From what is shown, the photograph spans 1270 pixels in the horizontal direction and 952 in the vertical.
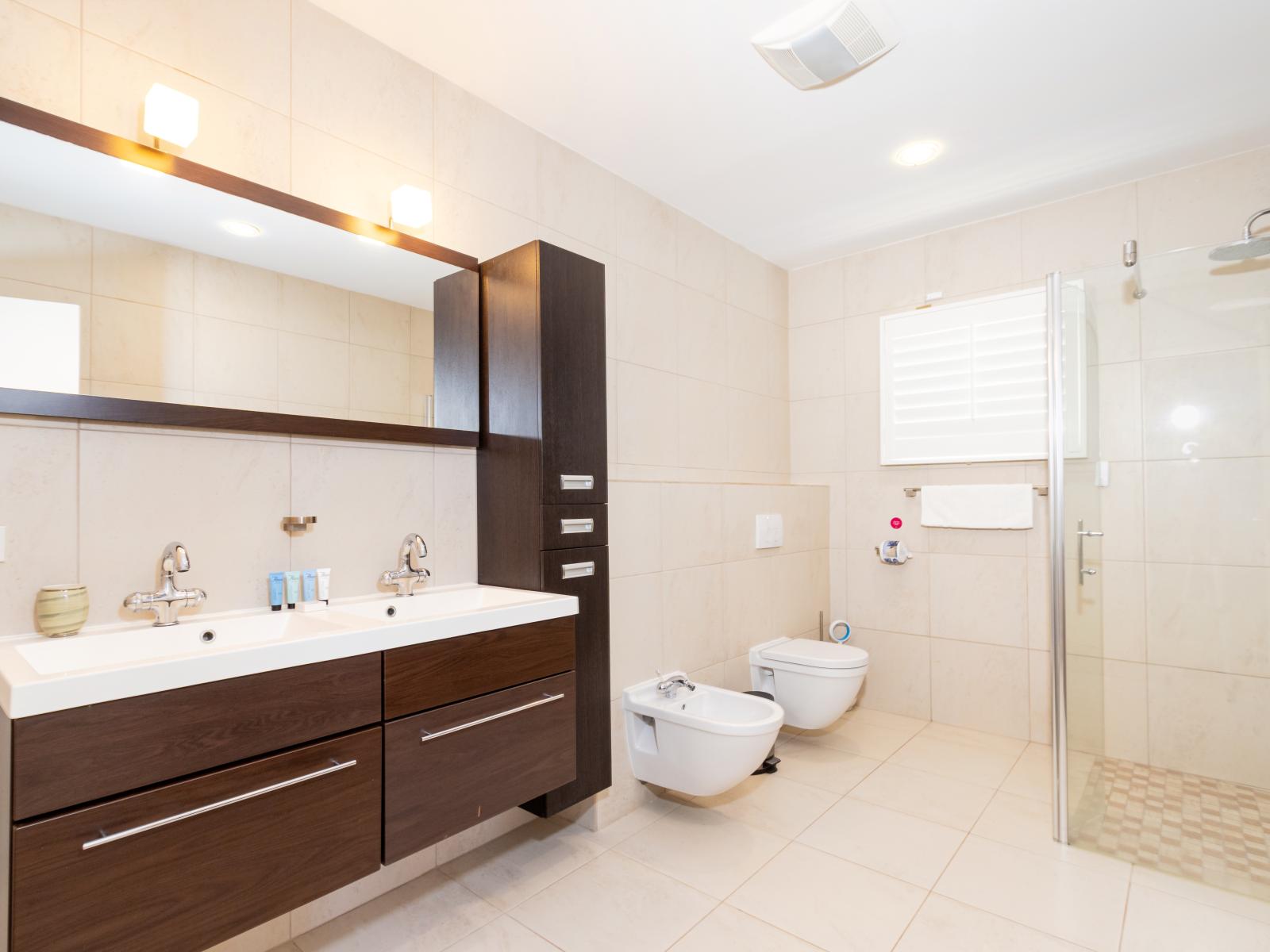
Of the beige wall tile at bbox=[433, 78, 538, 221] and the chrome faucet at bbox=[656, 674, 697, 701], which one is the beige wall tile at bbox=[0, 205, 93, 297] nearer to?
the beige wall tile at bbox=[433, 78, 538, 221]

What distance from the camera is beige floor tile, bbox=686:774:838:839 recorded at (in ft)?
7.39

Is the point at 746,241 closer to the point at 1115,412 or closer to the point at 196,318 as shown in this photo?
the point at 1115,412

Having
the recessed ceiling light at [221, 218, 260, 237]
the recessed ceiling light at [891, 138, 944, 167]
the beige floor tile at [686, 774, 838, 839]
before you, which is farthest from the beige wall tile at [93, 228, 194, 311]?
the recessed ceiling light at [891, 138, 944, 167]

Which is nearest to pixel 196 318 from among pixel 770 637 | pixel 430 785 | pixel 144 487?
pixel 144 487

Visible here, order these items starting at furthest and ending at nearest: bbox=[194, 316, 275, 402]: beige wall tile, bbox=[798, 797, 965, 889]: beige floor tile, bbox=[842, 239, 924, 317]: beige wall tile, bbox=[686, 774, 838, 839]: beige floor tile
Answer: bbox=[842, 239, 924, 317]: beige wall tile < bbox=[686, 774, 838, 839]: beige floor tile < bbox=[798, 797, 965, 889]: beige floor tile < bbox=[194, 316, 275, 402]: beige wall tile

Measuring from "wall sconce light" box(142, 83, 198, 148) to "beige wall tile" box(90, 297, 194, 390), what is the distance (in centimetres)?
38

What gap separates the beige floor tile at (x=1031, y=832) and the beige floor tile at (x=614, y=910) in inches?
42.5

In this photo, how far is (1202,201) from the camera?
2.63 meters

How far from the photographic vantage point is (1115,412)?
218 cm

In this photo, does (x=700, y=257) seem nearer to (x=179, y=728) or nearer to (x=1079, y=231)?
(x=1079, y=231)

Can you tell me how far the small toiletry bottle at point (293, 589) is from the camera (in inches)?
65.8

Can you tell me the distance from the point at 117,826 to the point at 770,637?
2542 mm

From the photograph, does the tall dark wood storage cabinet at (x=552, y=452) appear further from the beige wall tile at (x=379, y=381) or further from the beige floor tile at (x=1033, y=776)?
the beige floor tile at (x=1033, y=776)

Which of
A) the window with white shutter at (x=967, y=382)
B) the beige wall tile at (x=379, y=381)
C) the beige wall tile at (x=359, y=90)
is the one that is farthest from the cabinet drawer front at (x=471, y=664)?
the window with white shutter at (x=967, y=382)
